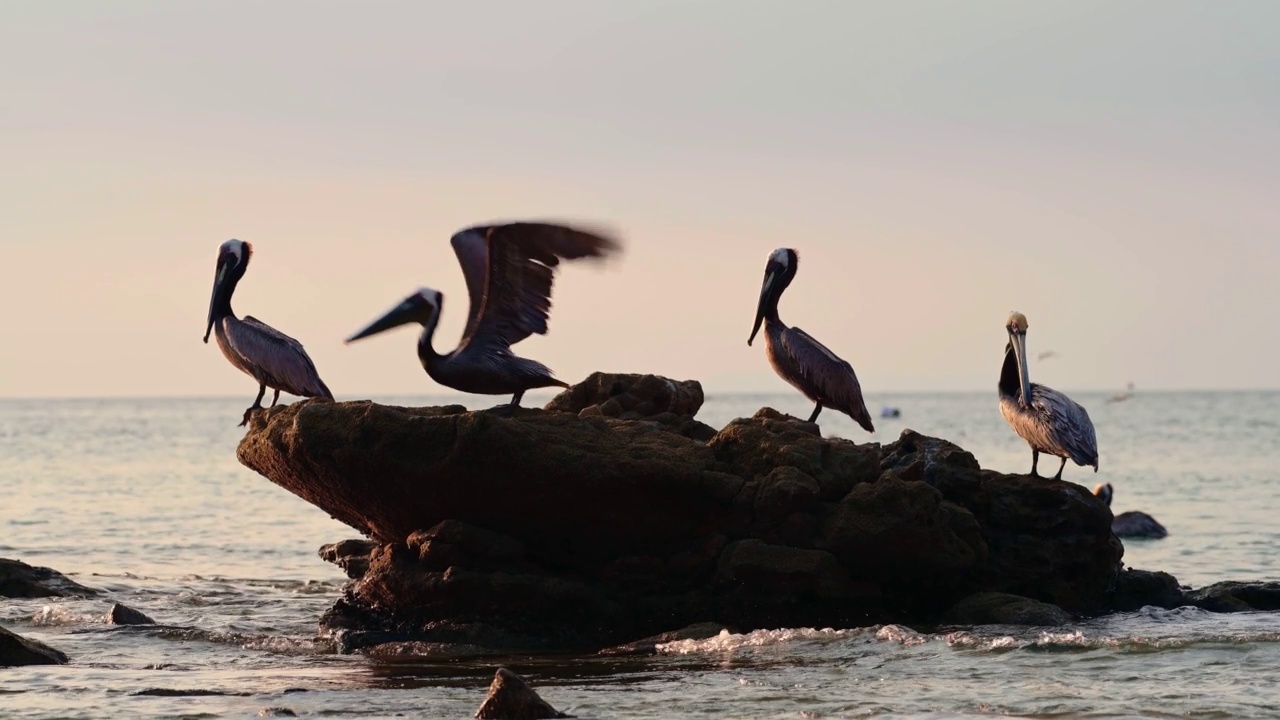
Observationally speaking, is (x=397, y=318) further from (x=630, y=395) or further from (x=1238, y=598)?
(x=1238, y=598)

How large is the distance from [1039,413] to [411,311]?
18.2ft

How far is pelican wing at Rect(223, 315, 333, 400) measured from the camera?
1436 cm

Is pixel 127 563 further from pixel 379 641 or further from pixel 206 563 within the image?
pixel 379 641

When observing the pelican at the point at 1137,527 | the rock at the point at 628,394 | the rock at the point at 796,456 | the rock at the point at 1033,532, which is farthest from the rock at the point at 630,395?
the pelican at the point at 1137,527

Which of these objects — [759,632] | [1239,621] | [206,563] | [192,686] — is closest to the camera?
[192,686]

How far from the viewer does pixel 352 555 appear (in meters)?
14.6

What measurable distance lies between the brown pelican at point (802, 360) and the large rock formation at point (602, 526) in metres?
1.78

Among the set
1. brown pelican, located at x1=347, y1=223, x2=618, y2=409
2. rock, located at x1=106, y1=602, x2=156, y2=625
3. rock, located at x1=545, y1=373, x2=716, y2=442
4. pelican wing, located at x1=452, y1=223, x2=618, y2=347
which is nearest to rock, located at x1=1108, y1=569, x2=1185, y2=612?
rock, located at x1=545, y1=373, x2=716, y2=442

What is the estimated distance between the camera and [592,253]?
13.3m

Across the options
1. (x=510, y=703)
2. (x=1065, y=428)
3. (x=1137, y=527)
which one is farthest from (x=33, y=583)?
(x=1137, y=527)

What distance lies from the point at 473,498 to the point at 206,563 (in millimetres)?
10987

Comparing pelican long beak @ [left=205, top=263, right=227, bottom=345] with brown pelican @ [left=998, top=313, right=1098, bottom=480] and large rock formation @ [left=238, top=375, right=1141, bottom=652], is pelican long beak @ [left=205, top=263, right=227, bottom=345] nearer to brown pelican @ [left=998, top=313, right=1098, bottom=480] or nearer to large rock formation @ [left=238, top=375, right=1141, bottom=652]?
large rock formation @ [left=238, top=375, right=1141, bottom=652]

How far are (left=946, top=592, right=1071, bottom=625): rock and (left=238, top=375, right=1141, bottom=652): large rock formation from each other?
0.81 feet

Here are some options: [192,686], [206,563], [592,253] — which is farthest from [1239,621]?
[206,563]
